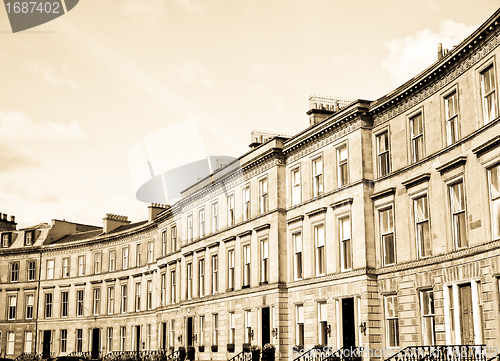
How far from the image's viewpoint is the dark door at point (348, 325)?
31.0 metres

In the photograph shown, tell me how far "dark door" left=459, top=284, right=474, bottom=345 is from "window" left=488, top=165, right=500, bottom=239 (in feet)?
9.74

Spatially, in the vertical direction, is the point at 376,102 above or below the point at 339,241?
above

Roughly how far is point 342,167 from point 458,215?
9054mm

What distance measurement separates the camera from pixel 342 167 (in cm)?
Result: 3362

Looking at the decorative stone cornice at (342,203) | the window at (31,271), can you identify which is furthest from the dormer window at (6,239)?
the decorative stone cornice at (342,203)

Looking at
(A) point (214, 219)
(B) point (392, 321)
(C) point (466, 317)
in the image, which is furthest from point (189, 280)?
(C) point (466, 317)

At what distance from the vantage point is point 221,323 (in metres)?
43.2

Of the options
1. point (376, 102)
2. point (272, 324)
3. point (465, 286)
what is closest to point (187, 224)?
point (272, 324)

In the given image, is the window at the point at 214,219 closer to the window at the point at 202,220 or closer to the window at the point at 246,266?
the window at the point at 202,220

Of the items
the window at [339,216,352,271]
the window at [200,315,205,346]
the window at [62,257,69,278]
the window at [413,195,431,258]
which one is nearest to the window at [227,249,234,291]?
the window at [200,315,205,346]

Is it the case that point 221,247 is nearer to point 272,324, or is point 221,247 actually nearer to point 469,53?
point 272,324

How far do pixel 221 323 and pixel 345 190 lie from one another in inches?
612

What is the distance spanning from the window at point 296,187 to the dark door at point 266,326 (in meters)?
6.78

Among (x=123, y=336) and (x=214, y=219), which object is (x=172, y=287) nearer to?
(x=214, y=219)
